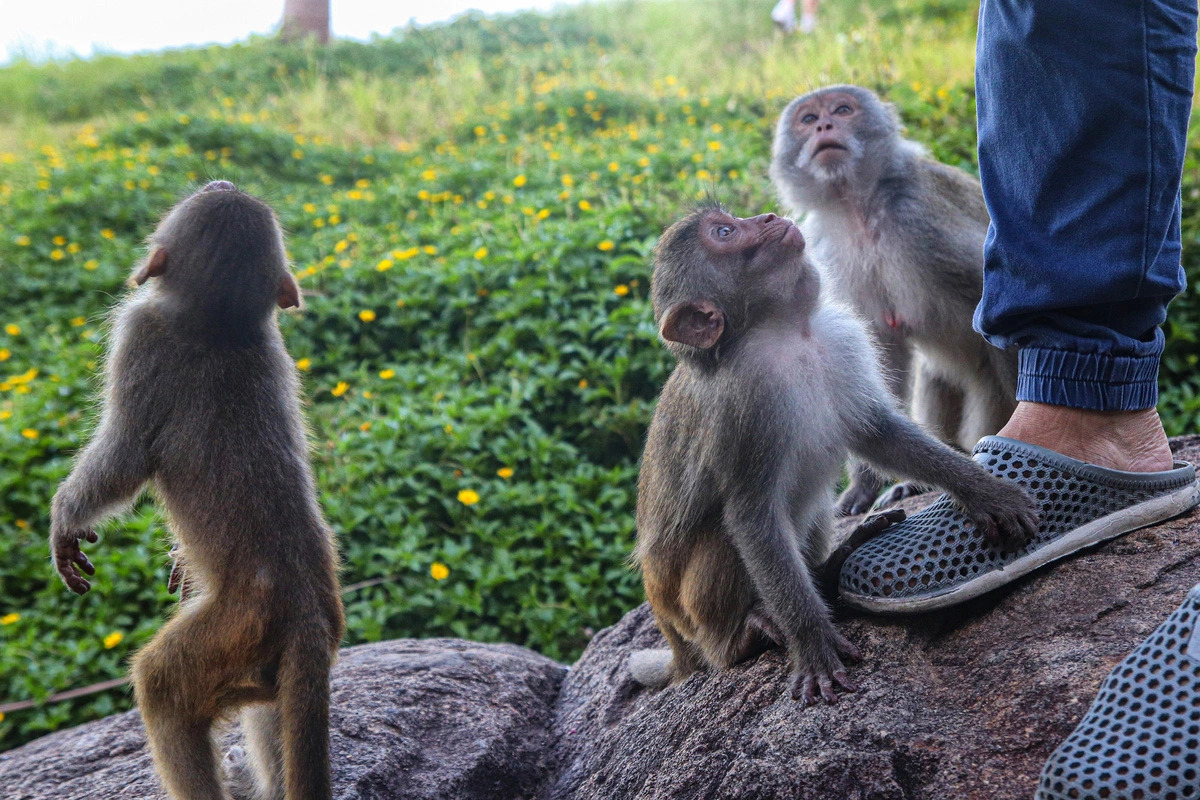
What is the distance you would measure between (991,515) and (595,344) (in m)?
3.40

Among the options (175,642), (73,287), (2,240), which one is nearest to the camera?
(175,642)

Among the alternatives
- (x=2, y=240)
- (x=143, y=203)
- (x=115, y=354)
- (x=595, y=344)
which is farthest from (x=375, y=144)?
(x=115, y=354)

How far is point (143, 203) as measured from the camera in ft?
27.0

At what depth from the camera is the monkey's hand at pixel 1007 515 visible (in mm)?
2354

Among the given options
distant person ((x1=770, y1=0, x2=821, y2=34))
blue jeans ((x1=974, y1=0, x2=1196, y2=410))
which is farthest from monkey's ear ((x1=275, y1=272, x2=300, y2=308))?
distant person ((x1=770, y1=0, x2=821, y2=34))

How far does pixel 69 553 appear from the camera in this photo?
2594 millimetres

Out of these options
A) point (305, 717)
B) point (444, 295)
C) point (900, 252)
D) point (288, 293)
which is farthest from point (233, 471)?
point (444, 295)

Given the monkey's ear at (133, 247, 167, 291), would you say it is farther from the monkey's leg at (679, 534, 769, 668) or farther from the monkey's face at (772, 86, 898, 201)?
the monkey's face at (772, 86, 898, 201)

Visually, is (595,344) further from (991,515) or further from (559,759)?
(991,515)

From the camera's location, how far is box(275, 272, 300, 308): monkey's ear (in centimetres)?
269

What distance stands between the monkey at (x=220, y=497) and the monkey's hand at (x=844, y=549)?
129 centimetres

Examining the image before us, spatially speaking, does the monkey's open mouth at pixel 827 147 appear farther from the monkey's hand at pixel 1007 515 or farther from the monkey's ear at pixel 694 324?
the monkey's hand at pixel 1007 515

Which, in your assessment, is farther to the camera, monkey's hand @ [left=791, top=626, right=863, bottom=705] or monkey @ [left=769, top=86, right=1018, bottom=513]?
monkey @ [left=769, top=86, right=1018, bottom=513]

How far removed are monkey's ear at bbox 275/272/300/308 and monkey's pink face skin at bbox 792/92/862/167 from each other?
2.18 metres
